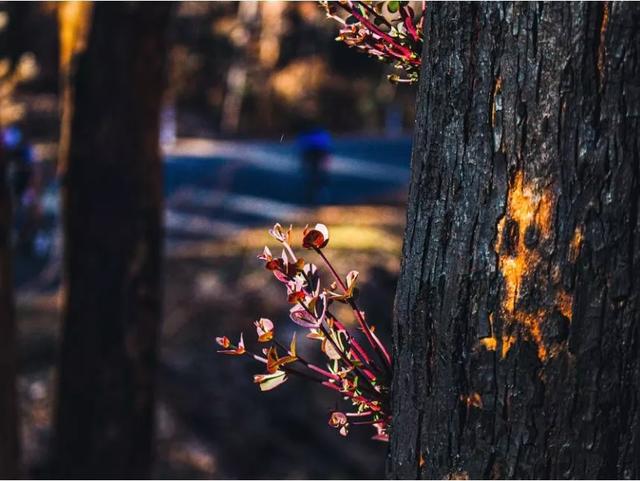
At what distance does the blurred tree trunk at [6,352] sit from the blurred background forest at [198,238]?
0.36 meters

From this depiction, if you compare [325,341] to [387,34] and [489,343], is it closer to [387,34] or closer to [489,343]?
[489,343]

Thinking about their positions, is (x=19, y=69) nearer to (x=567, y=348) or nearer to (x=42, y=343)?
(x=42, y=343)

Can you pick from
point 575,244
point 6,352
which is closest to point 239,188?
point 6,352

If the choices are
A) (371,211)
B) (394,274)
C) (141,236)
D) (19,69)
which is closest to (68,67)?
(19,69)

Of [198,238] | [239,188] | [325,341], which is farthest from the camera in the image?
[239,188]

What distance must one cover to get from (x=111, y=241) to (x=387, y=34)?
15.4 feet

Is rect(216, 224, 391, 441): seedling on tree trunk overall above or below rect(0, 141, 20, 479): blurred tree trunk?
above

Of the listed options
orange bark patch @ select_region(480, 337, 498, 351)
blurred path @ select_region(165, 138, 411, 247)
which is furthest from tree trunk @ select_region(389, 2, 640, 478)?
blurred path @ select_region(165, 138, 411, 247)

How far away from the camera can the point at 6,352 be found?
18.0 feet

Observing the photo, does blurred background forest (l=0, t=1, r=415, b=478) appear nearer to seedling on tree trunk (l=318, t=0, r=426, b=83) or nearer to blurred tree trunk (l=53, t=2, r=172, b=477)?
blurred tree trunk (l=53, t=2, r=172, b=477)

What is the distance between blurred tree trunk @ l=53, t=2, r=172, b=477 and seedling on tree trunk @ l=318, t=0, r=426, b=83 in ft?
14.7

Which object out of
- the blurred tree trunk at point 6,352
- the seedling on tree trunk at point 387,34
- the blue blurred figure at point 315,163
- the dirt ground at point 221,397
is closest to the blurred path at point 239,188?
the blue blurred figure at point 315,163

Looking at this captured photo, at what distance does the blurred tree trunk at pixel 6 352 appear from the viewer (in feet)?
17.8

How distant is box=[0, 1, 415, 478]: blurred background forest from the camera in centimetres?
652
